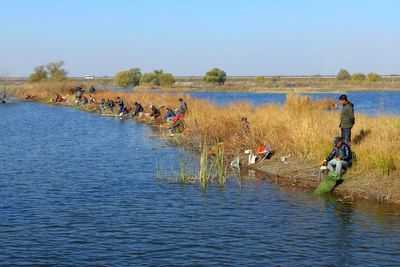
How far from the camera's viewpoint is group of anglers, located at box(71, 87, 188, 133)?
2888cm

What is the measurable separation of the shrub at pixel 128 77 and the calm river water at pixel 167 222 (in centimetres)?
8423

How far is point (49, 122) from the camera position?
39156 mm

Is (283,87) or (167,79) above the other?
(167,79)

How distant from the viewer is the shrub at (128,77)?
342 ft

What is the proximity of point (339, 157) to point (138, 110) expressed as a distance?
26006 mm

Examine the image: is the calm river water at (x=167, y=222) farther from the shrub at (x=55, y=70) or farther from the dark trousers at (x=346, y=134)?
the shrub at (x=55, y=70)

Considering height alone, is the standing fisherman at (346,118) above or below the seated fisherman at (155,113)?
above

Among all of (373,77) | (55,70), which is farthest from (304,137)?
(373,77)

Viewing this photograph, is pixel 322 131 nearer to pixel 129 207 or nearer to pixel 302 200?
pixel 302 200

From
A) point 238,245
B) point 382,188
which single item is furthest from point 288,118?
point 238,245

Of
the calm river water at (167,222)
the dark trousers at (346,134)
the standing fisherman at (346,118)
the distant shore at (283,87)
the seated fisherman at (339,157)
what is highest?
the standing fisherman at (346,118)

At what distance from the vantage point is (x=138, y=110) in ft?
134

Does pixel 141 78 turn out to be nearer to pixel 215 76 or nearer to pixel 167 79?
pixel 167 79

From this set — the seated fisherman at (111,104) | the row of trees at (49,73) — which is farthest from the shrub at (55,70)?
the seated fisherman at (111,104)
